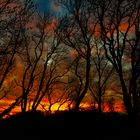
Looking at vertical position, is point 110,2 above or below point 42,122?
above

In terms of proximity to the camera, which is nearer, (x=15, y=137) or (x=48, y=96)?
(x=15, y=137)

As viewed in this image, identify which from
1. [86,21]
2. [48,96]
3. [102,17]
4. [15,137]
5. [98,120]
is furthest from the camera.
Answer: [48,96]

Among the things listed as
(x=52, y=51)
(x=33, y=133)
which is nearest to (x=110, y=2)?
(x=33, y=133)

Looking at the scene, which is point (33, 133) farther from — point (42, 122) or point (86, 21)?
point (86, 21)

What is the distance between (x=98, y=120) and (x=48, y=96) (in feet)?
127

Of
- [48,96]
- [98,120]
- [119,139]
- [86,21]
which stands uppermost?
[86,21]

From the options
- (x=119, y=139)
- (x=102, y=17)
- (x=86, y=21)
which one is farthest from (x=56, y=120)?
(x=86, y=21)

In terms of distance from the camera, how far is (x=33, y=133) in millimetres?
13812

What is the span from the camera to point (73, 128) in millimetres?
13703

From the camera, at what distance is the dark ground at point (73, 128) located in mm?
13187

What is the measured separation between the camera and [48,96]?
52.7 meters

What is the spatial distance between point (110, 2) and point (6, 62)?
40.8ft

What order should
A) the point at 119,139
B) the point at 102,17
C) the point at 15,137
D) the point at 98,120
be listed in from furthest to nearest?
the point at 102,17 → the point at 98,120 → the point at 15,137 → the point at 119,139

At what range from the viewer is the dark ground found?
1319 cm
